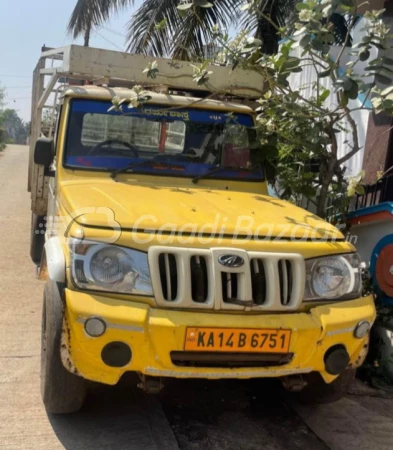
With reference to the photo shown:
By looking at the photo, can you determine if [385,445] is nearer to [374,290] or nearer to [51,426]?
[374,290]

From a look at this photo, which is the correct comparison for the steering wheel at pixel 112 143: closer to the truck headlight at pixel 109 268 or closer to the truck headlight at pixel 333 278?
the truck headlight at pixel 109 268

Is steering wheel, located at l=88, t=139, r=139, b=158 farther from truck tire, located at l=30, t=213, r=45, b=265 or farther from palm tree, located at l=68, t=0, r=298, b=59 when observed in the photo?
palm tree, located at l=68, t=0, r=298, b=59

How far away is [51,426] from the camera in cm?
329

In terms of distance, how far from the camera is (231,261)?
3.01 meters

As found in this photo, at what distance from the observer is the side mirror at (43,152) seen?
430 centimetres

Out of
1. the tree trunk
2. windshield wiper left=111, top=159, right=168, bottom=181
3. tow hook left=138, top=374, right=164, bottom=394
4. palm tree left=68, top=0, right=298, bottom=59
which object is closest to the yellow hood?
windshield wiper left=111, top=159, right=168, bottom=181

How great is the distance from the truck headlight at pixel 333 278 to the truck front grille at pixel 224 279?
104 millimetres

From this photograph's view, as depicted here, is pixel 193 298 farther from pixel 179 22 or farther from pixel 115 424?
pixel 179 22

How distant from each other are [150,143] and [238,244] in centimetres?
167

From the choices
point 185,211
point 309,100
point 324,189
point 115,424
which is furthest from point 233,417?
point 309,100

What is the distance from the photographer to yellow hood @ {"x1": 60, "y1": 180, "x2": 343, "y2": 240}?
315 centimetres

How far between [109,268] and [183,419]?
114 centimetres

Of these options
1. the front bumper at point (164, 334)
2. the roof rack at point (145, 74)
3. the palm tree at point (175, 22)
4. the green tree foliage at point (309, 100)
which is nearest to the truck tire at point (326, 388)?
the front bumper at point (164, 334)

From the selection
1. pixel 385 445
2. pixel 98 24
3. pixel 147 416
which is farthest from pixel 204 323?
pixel 98 24
